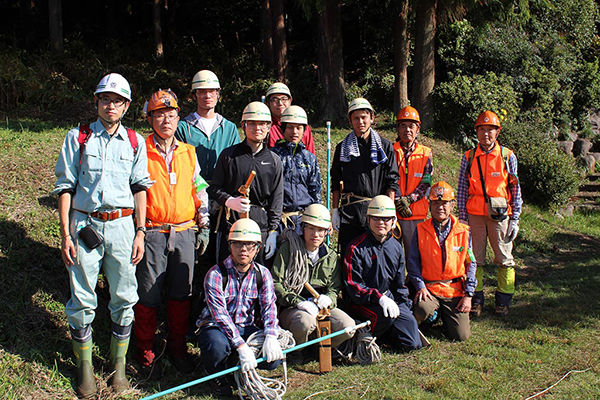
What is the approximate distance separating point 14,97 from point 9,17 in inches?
262

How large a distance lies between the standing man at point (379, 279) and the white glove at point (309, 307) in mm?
488

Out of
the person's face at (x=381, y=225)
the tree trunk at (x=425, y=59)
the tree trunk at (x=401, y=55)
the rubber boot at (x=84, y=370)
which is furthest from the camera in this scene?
the tree trunk at (x=401, y=55)

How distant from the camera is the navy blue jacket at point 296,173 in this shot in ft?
17.6

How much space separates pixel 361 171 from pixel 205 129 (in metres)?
1.60

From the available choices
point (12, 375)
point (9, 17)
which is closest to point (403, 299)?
point (12, 375)

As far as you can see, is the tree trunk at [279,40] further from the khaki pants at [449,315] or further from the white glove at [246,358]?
the white glove at [246,358]

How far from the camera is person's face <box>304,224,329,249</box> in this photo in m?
5.00

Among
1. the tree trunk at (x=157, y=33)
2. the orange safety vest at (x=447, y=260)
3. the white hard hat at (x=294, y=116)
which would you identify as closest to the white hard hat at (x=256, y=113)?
the white hard hat at (x=294, y=116)

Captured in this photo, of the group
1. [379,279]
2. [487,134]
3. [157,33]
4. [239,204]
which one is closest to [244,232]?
[239,204]

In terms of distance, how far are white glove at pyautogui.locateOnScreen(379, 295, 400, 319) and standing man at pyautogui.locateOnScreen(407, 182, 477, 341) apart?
47cm

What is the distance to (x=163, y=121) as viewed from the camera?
4.61 meters

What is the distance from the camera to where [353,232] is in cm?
566

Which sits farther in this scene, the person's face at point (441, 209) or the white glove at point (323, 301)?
the person's face at point (441, 209)

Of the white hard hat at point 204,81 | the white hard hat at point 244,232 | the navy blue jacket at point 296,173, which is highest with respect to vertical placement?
the white hard hat at point 204,81
